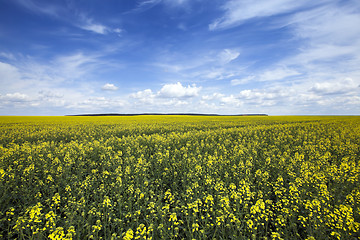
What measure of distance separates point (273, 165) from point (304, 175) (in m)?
1.70

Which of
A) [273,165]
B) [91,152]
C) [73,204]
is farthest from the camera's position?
[91,152]

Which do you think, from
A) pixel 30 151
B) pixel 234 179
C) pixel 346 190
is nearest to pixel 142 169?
pixel 234 179

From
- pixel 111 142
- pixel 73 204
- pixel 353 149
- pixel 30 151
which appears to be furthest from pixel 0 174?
pixel 353 149

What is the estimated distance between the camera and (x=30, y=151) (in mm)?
8883

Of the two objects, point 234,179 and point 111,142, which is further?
point 111,142

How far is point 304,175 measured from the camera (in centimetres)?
643

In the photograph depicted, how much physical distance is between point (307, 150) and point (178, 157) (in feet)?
28.1

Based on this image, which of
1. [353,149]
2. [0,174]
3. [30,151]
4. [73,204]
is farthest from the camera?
[353,149]

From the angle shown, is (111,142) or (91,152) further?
(111,142)

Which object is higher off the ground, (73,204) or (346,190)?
(73,204)

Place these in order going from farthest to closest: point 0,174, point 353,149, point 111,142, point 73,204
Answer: point 111,142, point 353,149, point 0,174, point 73,204

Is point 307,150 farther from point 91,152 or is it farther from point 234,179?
point 91,152

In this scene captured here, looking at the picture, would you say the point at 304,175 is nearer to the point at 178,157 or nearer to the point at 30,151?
the point at 178,157

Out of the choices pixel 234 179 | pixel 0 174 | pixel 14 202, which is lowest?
pixel 14 202
